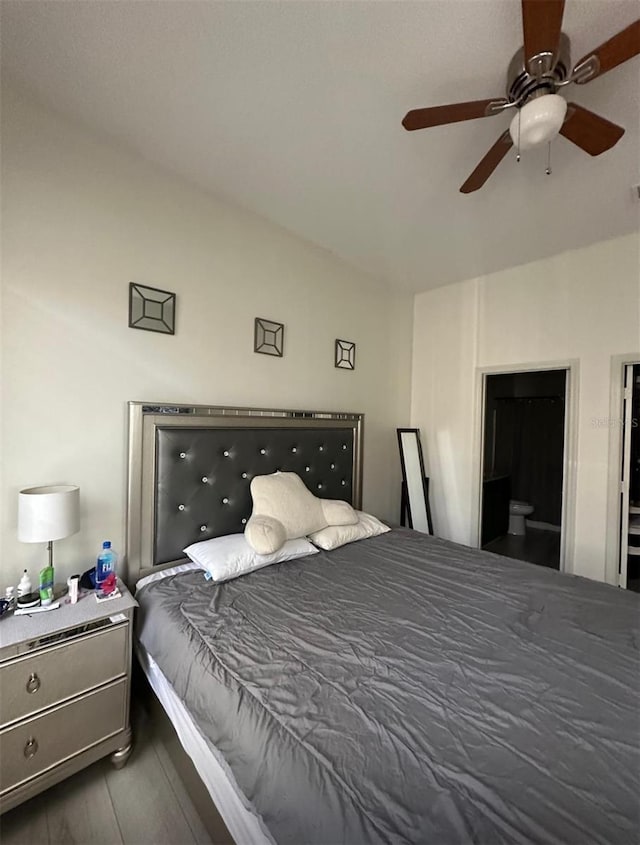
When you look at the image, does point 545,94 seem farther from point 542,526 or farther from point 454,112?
point 542,526

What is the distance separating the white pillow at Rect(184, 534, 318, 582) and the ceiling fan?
196 cm

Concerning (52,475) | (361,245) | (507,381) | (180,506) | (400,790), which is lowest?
(400,790)

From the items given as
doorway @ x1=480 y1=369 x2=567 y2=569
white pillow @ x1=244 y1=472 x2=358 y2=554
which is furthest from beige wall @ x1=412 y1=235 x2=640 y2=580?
white pillow @ x1=244 y1=472 x2=358 y2=554

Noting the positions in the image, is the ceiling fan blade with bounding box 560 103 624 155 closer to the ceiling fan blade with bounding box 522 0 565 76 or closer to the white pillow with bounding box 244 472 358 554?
the ceiling fan blade with bounding box 522 0 565 76

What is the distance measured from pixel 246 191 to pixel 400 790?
2.64m

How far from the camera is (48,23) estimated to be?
1.25 m

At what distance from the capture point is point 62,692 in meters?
1.28

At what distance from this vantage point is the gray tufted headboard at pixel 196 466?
179cm

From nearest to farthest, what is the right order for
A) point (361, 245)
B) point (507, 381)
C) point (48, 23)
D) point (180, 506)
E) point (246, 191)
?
point (48, 23) → point (180, 506) → point (246, 191) → point (361, 245) → point (507, 381)

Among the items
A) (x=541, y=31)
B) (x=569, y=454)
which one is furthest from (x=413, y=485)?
(x=541, y=31)

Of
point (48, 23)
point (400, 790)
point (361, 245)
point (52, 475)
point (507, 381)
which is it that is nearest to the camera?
point (400, 790)

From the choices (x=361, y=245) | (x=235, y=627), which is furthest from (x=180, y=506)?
(x=361, y=245)

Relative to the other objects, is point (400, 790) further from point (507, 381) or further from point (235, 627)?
point (507, 381)

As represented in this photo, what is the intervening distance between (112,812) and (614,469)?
3.27m
